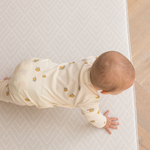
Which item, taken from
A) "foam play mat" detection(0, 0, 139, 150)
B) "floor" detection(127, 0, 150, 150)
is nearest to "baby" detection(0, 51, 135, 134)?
"foam play mat" detection(0, 0, 139, 150)

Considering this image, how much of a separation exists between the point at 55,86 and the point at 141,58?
620mm

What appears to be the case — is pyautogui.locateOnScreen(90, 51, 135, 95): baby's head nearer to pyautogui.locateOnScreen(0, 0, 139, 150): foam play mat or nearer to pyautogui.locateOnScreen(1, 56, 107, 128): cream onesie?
pyautogui.locateOnScreen(1, 56, 107, 128): cream onesie

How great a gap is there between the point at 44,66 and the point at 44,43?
30 centimetres

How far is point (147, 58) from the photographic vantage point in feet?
3.45

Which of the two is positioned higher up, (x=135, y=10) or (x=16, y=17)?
(x=16, y=17)

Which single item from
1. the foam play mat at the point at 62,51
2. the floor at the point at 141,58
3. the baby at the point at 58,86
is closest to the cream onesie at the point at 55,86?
the baby at the point at 58,86

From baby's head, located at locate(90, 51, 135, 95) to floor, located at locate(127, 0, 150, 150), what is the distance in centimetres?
51

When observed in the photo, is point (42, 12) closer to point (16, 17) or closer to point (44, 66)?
point (16, 17)

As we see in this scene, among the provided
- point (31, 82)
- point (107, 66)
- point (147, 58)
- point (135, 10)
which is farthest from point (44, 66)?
point (135, 10)

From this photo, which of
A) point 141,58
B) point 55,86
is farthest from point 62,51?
point 141,58

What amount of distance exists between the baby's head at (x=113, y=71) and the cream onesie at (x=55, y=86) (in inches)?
3.3

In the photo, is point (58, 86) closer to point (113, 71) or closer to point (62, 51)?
point (113, 71)

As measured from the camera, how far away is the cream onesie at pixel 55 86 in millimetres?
645

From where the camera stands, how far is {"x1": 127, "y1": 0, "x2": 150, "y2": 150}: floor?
3.15 feet
